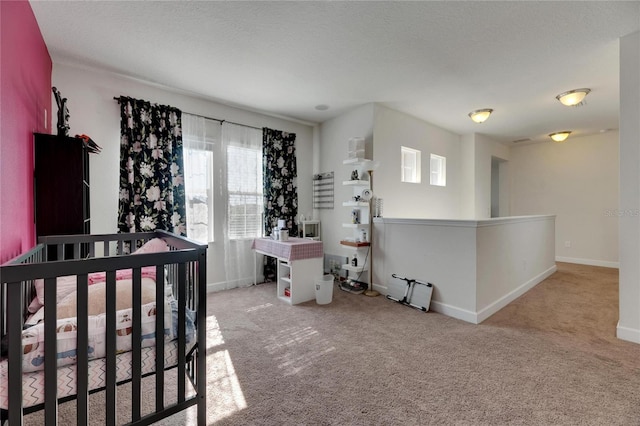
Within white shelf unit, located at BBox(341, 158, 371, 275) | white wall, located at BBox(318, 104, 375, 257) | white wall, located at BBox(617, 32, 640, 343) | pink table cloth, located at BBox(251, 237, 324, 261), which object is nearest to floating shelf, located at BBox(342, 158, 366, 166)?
white shelf unit, located at BBox(341, 158, 371, 275)

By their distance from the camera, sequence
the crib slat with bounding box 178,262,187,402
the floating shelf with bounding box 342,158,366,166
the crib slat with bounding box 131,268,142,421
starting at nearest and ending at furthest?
the crib slat with bounding box 131,268,142,421
the crib slat with bounding box 178,262,187,402
the floating shelf with bounding box 342,158,366,166

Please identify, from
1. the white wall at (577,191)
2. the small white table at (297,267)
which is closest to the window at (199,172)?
the small white table at (297,267)

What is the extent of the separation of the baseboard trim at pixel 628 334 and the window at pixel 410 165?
283 centimetres

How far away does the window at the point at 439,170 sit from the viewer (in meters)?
5.10

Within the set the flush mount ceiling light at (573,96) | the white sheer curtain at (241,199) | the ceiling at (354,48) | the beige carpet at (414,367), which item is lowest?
the beige carpet at (414,367)

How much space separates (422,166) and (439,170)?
71 centimetres

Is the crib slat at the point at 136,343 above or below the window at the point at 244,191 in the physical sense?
below

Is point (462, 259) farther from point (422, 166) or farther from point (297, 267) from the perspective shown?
point (422, 166)

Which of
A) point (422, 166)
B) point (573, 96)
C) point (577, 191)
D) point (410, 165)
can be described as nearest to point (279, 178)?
point (410, 165)

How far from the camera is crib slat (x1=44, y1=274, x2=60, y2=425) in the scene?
3.22ft

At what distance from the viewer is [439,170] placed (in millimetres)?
5230

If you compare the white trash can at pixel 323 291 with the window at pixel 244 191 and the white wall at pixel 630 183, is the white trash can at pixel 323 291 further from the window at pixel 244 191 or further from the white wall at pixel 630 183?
the white wall at pixel 630 183

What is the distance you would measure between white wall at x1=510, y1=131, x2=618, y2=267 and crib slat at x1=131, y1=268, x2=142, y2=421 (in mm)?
7325

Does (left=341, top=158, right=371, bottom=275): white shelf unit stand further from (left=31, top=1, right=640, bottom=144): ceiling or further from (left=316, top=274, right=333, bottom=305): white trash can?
(left=31, top=1, right=640, bottom=144): ceiling
